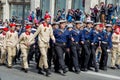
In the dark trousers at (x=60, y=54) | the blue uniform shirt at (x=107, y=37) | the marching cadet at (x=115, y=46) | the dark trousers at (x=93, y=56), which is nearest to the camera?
the dark trousers at (x=60, y=54)

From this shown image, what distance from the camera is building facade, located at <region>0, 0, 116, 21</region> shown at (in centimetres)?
3181

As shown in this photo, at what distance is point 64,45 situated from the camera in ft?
46.2

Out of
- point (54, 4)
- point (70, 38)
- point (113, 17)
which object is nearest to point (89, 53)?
point (70, 38)

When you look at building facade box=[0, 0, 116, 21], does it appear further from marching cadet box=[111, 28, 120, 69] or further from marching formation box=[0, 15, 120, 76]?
marching formation box=[0, 15, 120, 76]

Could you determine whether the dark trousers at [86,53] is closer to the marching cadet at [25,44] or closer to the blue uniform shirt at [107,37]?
the blue uniform shirt at [107,37]

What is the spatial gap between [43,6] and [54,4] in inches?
58.0

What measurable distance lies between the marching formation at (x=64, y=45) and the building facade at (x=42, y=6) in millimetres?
14822

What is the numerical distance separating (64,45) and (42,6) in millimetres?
23509

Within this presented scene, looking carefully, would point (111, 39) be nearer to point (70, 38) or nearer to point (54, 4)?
point (70, 38)

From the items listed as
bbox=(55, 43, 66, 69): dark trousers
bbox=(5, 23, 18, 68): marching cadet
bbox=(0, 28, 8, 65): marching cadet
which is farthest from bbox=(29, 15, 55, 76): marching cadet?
bbox=(0, 28, 8, 65): marching cadet

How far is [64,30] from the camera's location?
45.8ft

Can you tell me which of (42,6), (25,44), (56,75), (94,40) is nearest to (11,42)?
(25,44)

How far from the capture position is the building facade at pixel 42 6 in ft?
104

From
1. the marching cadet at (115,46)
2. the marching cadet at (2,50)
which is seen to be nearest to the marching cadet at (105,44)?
the marching cadet at (115,46)
